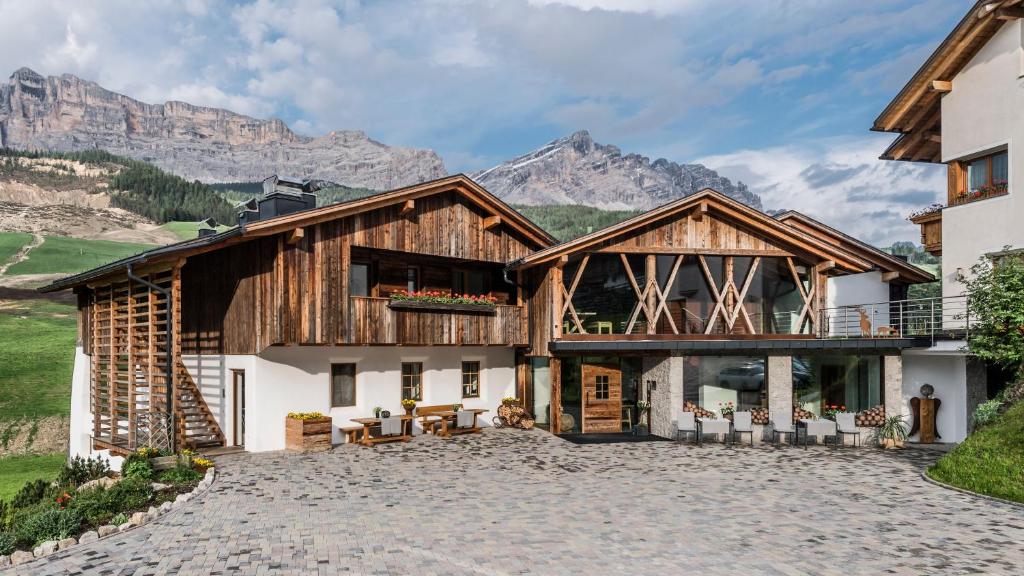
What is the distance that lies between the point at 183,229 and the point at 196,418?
351 ft

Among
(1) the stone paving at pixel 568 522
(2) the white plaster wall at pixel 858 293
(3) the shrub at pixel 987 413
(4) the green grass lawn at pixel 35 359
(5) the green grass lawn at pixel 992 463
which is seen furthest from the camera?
(4) the green grass lawn at pixel 35 359

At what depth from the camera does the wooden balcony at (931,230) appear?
22.2 metres

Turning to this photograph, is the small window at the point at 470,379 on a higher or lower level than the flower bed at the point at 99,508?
higher

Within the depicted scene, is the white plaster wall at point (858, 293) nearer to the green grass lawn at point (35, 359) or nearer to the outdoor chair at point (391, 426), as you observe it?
the outdoor chair at point (391, 426)

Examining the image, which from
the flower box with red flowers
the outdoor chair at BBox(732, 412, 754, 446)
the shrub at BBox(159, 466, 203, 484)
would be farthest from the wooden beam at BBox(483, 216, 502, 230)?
the shrub at BBox(159, 466, 203, 484)

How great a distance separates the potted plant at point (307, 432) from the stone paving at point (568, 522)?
1.10m

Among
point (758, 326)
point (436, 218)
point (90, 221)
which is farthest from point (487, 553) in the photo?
point (90, 221)

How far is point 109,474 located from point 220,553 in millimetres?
8174

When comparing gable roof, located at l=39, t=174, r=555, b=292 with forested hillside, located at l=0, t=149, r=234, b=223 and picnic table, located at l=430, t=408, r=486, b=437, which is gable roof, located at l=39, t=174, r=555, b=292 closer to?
picnic table, located at l=430, t=408, r=486, b=437

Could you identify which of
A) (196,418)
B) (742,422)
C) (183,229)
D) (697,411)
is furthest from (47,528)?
(183,229)

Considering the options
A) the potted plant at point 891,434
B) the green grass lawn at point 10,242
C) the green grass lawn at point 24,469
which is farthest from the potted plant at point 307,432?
the green grass lawn at point 10,242

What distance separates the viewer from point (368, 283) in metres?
20.3

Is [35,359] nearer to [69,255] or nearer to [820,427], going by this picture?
[820,427]

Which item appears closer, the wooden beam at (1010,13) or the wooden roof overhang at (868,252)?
the wooden beam at (1010,13)
